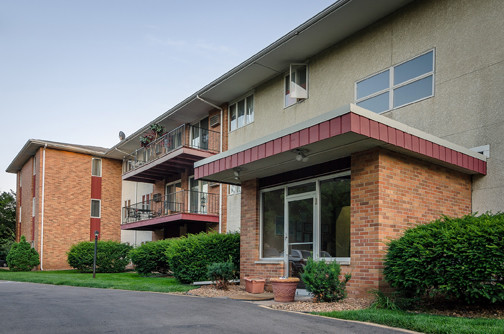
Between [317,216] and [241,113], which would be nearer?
[317,216]

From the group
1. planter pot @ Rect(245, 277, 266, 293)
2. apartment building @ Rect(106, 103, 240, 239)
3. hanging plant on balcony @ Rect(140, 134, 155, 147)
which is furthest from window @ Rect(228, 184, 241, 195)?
planter pot @ Rect(245, 277, 266, 293)

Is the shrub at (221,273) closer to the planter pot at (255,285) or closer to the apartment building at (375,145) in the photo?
the apartment building at (375,145)

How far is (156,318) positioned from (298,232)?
16.2ft

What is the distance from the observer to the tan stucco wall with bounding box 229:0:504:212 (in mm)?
10172

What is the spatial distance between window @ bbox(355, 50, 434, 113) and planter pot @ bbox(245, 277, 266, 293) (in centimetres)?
561

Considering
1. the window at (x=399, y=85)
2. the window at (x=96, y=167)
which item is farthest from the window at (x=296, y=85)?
the window at (x=96, y=167)

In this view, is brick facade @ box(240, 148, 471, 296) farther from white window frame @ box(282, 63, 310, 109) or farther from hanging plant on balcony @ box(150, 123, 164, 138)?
hanging plant on balcony @ box(150, 123, 164, 138)

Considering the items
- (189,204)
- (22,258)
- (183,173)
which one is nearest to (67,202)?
(22,258)

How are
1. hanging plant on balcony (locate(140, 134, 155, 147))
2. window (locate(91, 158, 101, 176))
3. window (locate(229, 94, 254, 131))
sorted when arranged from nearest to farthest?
window (locate(229, 94, 254, 131))
hanging plant on balcony (locate(140, 134, 155, 147))
window (locate(91, 158, 101, 176))

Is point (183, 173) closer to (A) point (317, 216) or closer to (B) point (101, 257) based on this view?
(B) point (101, 257)

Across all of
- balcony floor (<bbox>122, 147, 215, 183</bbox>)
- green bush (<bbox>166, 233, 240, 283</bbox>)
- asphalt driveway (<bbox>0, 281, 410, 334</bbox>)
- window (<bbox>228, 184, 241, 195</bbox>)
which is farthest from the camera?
balcony floor (<bbox>122, 147, 215, 183</bbox>)

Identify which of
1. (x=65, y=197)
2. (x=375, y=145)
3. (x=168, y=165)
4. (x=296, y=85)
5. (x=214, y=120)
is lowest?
(x=65, y=197)

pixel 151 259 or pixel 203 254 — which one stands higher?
pixel 203 254

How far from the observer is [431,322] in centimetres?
653
